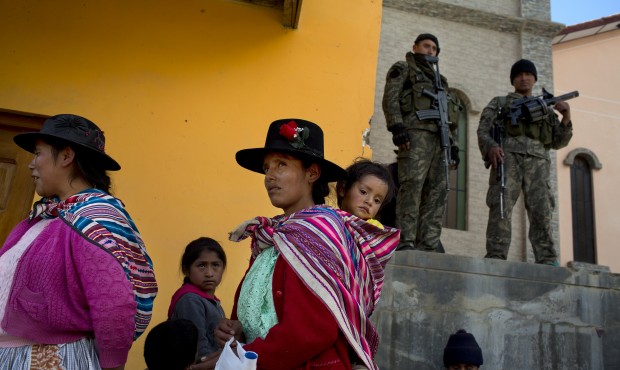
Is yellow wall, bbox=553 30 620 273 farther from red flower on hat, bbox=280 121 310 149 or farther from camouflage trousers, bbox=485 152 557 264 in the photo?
red flower on hat, bbox=280 121 310 149

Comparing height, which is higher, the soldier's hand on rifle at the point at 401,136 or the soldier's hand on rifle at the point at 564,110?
the soldier's hand on rifle at the point at 564,110

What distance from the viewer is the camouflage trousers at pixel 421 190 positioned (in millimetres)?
5809

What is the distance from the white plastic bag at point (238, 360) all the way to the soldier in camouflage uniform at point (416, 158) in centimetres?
400

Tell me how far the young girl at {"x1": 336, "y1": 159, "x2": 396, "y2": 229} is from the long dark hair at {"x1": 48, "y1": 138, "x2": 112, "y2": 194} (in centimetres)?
116

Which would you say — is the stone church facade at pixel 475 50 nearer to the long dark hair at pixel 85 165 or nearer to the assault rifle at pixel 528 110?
the assault rifle at pixel 528 110

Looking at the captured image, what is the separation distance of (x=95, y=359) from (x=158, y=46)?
359cm

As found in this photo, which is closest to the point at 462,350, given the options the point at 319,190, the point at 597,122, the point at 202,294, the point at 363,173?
the point at 202,294

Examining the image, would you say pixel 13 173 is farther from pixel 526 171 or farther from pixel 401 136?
pixel 526 171

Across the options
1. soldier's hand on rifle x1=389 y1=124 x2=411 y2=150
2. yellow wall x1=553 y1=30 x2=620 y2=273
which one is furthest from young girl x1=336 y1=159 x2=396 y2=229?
yellow wall x1=553 y1=30 x2=620 y2=273

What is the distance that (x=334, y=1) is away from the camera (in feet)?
18.5

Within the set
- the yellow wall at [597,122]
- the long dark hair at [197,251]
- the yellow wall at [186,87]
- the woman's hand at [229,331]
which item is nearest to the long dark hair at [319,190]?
the woman's hand at [229,331]

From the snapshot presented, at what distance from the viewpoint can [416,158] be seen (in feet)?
19.4

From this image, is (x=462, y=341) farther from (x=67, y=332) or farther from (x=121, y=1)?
(x=121, y=1)

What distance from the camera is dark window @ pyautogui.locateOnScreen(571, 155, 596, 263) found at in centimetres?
1260
